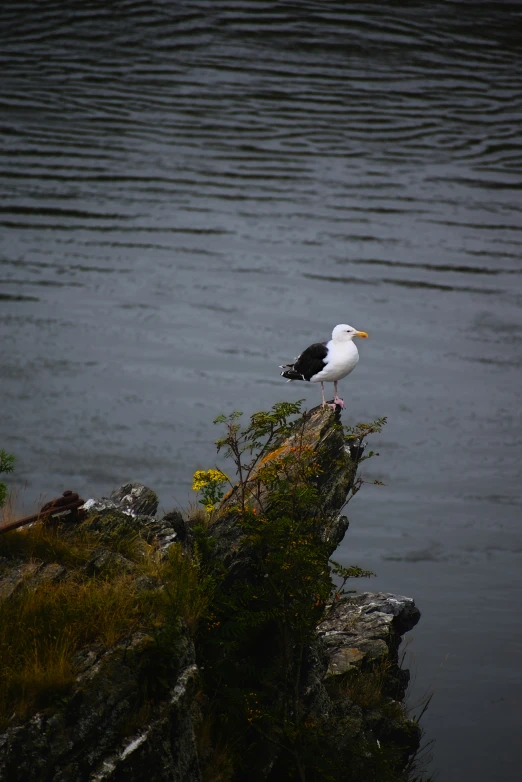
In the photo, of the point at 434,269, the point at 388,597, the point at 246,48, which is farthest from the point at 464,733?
the point at 246,48

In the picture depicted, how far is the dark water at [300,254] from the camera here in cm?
2381

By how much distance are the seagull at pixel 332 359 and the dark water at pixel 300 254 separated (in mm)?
7457

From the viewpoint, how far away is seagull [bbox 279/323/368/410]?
36.2 feet

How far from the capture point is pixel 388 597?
43.0ft

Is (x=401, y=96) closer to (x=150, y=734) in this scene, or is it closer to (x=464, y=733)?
(x=464, y=733)

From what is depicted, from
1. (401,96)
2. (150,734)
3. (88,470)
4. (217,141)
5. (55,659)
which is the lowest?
(88,470)

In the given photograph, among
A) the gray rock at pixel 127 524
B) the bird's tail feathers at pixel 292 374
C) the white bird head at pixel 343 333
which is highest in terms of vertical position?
the white bird head at pixel 343 333

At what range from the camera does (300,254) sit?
4084 centimetres

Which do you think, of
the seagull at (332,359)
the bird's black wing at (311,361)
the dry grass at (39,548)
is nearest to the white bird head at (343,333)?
the seagull at (332,359)

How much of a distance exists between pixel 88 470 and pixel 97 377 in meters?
5.67

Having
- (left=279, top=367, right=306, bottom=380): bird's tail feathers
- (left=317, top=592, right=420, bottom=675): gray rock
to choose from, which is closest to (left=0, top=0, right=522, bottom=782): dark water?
(left=317, top=592, right=420, bottom=675): gray rock

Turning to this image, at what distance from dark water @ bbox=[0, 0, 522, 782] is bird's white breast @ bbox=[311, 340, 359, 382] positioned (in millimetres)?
7478

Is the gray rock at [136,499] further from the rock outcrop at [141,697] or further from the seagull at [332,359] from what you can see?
the seagull at [332,359]

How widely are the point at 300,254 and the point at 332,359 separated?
1197 inches
